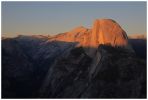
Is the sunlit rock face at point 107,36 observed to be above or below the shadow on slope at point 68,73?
above

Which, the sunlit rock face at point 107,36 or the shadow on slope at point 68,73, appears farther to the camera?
the sunlit rock face at point 107,36

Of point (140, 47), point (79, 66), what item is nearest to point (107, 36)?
point (79, 66)

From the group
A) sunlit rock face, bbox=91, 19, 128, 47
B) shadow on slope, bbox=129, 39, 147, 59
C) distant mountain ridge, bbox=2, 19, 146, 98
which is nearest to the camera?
shadow on slope, bbox=129, 39, 147, 59

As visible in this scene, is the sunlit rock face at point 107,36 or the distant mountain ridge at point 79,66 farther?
the sunlit rock face at point 107,36

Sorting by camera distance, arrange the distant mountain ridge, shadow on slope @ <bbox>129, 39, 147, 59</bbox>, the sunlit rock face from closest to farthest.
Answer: shadow on slope @ <bbox>129, 39, 147, 59</bbox> → the distant mountain ridge → the sunlit rock face

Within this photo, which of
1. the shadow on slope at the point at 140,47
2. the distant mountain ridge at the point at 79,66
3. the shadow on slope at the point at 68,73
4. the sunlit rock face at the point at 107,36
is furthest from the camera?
the sunlit rock face at the point at 107,36

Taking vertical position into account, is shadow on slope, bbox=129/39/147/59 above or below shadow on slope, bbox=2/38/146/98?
above

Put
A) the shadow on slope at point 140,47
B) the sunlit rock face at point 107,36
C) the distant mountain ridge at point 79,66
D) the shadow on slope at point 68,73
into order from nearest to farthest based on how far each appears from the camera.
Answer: the shadow on slope at point 140,47, the shadow on slope at point 68,73, the distant mountain ridge at point 79,66, the sunlit rock face at point 107,36

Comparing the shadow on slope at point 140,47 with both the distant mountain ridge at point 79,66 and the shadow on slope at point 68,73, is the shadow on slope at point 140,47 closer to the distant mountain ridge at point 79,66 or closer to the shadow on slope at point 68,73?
the distant mountain ridge at point 79,66

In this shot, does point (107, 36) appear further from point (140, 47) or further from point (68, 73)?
point (140, 47)

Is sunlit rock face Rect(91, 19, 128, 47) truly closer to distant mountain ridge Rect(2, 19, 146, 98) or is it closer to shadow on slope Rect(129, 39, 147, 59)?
distant mountain ridge Rect(2, 19, 146, 98)

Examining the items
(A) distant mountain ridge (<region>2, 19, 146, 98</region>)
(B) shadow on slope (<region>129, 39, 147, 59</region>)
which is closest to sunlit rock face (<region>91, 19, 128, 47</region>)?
(A) distant mountain ridge (<region>2, 19, 146, 98</region>)

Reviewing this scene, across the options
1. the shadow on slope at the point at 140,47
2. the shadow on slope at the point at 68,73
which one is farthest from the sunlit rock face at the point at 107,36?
the shadow on slope at the point at 140,47

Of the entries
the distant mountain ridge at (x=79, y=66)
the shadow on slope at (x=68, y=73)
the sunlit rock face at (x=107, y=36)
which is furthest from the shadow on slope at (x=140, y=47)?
the sunlit rock face at (x=107, y=36)
